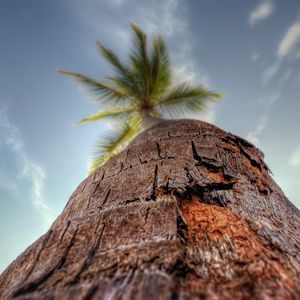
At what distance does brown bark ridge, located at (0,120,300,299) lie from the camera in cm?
68

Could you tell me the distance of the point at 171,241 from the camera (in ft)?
2.76

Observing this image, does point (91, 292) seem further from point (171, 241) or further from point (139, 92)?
point (139, 92)

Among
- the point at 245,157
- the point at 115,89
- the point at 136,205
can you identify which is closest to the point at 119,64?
the point at 115,89

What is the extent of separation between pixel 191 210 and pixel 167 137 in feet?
3.38

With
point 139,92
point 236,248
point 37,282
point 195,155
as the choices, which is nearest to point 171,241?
point 236,248

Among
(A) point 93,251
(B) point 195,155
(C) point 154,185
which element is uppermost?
(B) point 195,155

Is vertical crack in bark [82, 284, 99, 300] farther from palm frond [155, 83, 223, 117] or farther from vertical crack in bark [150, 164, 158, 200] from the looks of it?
palm frond [155, 83, 223, 117]

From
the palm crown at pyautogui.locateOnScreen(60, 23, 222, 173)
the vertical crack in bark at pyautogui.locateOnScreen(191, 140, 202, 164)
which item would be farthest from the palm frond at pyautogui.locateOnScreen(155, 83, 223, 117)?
the vertical crack in bark at pyautogui.locateOnScreen(191, 140, 202, 164)

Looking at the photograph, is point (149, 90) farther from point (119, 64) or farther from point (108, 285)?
point (108, 285)

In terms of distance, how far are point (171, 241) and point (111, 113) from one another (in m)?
5.16

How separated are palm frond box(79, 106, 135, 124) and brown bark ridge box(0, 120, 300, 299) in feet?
13.3

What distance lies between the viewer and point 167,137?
209cm

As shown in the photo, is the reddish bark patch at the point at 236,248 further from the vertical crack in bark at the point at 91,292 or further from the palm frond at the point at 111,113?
the palm frond at the point at 111,113

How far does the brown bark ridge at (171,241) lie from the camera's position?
685 millimetres
